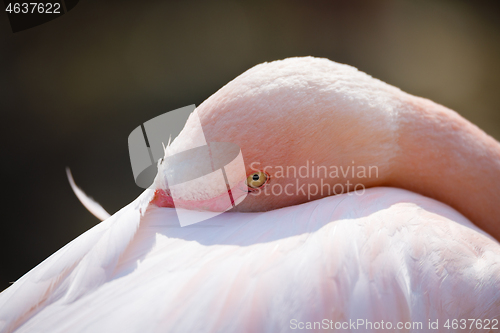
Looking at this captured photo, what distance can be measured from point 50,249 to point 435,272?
1.78 meters

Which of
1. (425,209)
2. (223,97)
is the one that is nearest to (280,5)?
(223,97)

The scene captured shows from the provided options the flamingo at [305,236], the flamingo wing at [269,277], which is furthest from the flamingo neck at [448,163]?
the flamingo wing at [269,277]

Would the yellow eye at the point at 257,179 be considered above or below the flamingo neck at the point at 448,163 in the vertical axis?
above

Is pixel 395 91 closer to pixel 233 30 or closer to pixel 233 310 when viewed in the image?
pixel 233 310

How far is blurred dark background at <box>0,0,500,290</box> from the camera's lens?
1825 mm

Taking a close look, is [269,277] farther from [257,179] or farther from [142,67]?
[142,67]

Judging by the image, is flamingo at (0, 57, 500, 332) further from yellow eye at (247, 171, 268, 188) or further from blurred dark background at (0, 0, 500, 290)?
blurred dark background at (0, 0, 500, 290)

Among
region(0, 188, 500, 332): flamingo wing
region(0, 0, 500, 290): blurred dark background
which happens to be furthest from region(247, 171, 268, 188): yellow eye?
region(0, 0, 500, 290): blurred dark background

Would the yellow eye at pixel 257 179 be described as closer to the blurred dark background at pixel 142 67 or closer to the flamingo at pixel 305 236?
the flamingo at pixel 305 236

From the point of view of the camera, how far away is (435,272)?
23.4 inches

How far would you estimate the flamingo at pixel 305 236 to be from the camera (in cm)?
57

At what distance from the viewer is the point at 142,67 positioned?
6.63 ft

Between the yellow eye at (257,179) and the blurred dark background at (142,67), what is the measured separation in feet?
4.31

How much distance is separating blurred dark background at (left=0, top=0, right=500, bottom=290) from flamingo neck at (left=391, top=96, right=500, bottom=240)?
4.41 ft
